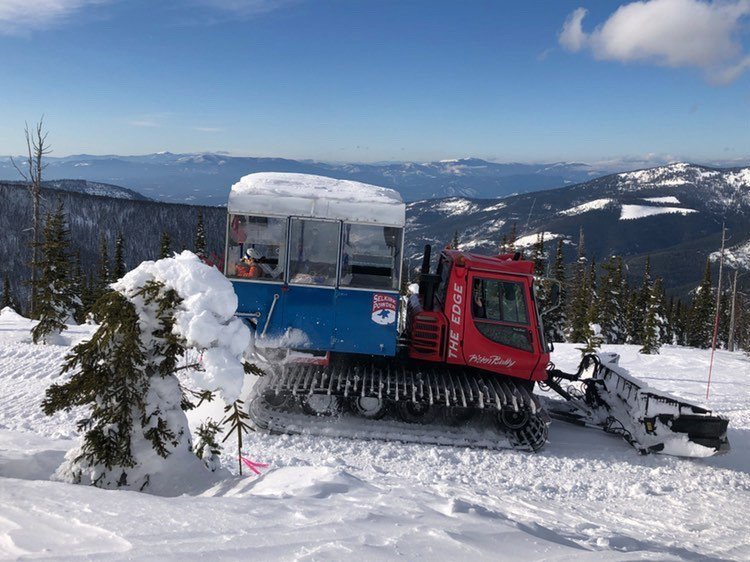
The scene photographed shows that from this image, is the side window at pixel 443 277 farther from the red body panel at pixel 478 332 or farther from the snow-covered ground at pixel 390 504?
the snow-covered ground at pixel 390 504

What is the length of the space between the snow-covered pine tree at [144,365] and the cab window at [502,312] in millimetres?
4995

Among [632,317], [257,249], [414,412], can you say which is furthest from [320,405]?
[632,317]

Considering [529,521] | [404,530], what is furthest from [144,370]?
[529,521]

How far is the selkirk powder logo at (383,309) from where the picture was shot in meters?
8.41

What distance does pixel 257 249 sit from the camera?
8.45m

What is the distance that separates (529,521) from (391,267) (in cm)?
431

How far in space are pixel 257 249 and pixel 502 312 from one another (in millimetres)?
4140

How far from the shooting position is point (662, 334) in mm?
49500

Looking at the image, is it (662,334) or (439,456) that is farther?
(662,334)

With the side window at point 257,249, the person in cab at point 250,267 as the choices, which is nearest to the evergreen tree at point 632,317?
the side window at point 257,249

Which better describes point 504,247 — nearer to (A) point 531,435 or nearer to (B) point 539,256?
(B) point 539,256

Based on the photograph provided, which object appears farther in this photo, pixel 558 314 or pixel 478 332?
pixel 558 314

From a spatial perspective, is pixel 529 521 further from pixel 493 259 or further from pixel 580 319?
pixel 580 319

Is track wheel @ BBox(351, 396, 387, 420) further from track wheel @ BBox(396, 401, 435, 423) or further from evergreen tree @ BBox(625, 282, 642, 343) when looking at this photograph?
evergreen tree @ BBox(625, 282, 642, 343)
